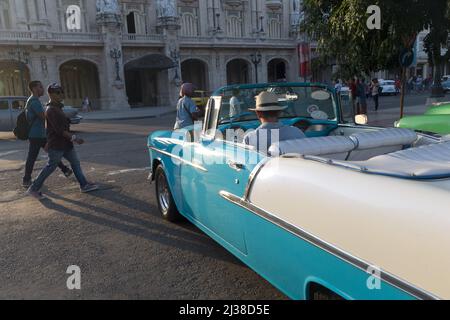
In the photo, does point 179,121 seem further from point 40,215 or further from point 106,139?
point 106,139

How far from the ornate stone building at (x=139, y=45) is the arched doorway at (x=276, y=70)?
3.79 ft

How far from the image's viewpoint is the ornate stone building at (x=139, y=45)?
1212 inches

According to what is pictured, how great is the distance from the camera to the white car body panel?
4.85 feet

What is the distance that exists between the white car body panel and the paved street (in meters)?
1.20

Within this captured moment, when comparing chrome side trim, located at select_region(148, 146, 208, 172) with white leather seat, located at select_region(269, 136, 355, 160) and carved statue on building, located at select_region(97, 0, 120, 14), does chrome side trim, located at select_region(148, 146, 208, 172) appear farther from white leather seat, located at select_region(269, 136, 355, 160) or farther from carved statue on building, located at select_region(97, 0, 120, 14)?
carved statue on building, located at select_region(97, 0, 120, 14)

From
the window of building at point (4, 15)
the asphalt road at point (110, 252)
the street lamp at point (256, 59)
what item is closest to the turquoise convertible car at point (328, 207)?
the asphalt road at point (110, 252)

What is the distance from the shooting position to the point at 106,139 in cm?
1284

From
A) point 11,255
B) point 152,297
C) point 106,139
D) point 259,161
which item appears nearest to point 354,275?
point 259,161

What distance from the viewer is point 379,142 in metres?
2.91

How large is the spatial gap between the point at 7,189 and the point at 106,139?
633cm

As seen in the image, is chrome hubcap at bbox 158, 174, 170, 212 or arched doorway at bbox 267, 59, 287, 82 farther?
arched doorway at bbox 267, 59, 287, 82

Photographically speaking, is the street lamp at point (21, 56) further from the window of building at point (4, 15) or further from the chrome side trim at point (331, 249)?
the chrome side trim at point (331, 249)

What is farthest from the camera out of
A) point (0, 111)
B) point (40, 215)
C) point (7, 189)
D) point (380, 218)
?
point (0, 111)

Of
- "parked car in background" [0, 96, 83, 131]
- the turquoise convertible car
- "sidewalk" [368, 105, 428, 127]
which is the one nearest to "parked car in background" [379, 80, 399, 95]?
"sidewalk" [368, 105, 428, 127]
